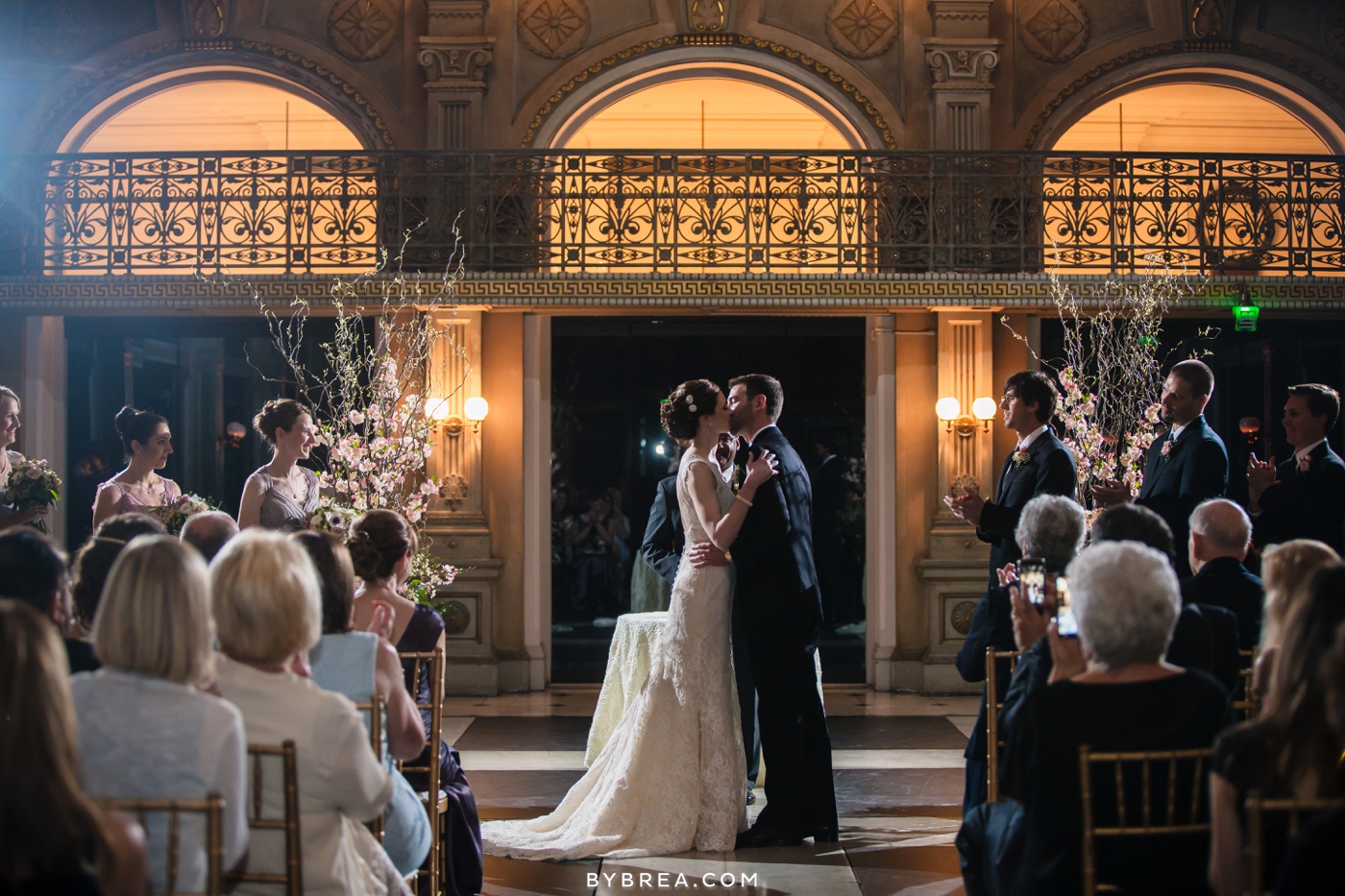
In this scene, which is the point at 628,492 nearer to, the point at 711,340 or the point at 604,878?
the point at 711,340

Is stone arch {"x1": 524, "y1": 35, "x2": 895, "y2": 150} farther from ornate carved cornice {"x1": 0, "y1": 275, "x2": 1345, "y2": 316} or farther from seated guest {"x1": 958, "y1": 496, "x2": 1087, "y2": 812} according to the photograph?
seated guest {"x1": 958, "y1": 496, "x2": 1087, "y2": 812}

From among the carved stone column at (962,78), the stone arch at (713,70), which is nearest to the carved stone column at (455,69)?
the stone arch at (713,70)

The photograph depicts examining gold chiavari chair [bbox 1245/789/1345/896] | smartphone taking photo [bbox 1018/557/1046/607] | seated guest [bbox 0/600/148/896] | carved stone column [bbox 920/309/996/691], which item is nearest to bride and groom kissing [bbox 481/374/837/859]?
smartphone taking photo [bbox 1018/557/1046/607]

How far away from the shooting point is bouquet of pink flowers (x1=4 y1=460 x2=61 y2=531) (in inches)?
225

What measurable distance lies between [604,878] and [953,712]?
4.67 metres

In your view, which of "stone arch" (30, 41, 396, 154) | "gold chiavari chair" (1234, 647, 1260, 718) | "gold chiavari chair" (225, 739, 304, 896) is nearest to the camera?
"gold chiavari chair" (225, 739, 304, 896)

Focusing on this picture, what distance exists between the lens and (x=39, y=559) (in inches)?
110

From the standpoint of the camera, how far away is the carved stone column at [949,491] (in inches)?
374

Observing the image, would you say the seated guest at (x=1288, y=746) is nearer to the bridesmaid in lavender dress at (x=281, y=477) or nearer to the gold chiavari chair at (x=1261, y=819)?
the gold chiavari chair at (x=1261, y=819)

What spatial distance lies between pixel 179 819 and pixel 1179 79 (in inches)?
397

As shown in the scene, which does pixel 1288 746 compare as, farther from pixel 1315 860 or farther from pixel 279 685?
pixel 279 685

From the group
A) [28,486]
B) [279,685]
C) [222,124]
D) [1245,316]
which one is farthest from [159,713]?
[222,124]

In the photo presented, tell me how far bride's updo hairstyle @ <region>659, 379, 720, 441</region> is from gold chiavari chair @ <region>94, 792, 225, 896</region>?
2971 mm

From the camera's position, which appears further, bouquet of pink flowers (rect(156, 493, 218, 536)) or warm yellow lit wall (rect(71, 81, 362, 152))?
warm yellow lit wall (rect(71, 81, 362, 152))
